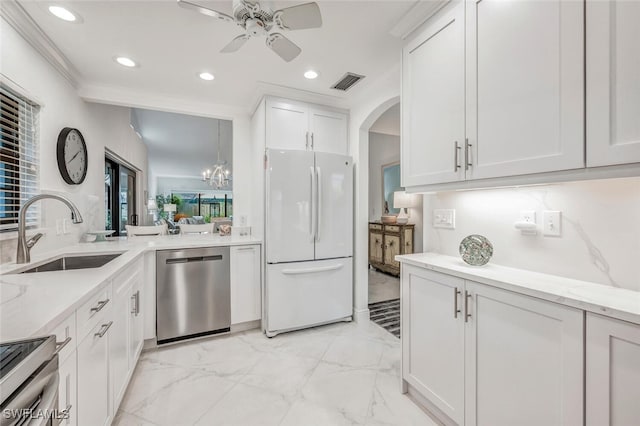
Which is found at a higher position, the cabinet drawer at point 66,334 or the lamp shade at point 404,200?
the lamp shade at point 404,200

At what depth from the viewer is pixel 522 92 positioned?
1.18 metres

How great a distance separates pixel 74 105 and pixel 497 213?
11.8ft

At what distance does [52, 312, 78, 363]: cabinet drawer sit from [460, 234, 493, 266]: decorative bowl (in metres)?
1.77

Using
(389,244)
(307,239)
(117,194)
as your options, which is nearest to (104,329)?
(307,239)

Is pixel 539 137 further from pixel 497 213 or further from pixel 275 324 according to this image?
pixel 275 324

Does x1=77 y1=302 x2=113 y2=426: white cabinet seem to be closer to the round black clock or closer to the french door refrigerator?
the french door refrigerator

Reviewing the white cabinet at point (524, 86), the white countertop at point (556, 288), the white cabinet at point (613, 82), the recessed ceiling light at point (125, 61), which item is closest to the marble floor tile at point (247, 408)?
the white countertop at point (556, 288)

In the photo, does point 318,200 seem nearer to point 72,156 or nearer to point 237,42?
point 237,42

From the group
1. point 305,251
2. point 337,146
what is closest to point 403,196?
point 337,146

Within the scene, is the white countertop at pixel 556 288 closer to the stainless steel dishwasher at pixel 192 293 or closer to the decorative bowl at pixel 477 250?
the decorative bowl at pixel 477 250

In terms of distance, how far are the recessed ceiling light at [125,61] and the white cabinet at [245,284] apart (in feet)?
5.99

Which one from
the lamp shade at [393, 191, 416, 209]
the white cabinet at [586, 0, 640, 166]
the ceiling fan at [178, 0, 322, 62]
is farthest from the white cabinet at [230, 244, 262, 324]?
the lamp shade at [393, 191, 416, 209]

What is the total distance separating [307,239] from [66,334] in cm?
192

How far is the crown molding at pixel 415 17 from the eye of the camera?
1565mm
